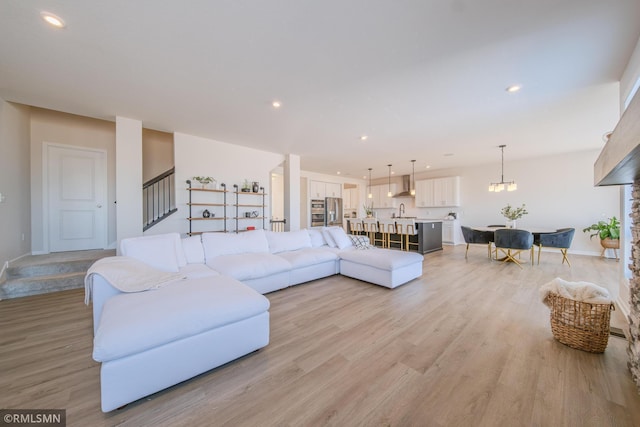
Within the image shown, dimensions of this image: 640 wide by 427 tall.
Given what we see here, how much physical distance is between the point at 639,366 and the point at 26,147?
25.2ft

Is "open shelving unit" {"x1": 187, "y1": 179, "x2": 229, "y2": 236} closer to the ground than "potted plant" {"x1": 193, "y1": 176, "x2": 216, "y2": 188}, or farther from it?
closer to the ground

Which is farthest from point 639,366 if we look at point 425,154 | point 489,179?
point 489,179

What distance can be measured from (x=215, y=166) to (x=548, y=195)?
857cm

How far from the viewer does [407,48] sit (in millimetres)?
2041

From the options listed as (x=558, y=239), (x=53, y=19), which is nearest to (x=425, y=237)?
(x=558, y=239)

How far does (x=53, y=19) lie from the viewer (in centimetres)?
176

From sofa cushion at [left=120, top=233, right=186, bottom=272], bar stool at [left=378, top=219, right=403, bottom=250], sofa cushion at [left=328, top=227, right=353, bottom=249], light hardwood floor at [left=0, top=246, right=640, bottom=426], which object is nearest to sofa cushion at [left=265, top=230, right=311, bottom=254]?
sofa cushion at [left=328, top=227, right=353, bottom=249]

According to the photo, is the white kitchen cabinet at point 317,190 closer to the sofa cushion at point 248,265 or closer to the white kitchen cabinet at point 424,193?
the white kitchen cabinet at point 424,193

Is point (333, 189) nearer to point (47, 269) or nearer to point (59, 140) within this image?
point (59, 140)

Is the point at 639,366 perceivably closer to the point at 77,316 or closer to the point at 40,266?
the point at 77,316

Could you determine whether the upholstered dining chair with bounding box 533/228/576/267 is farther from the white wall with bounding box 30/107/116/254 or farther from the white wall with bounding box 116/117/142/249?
the white wall with bounding box 30/107/116/254

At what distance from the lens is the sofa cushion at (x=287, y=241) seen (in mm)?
3835

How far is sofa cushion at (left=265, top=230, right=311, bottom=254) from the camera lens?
3.83m

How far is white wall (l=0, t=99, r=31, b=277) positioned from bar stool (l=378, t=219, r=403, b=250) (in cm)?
690
